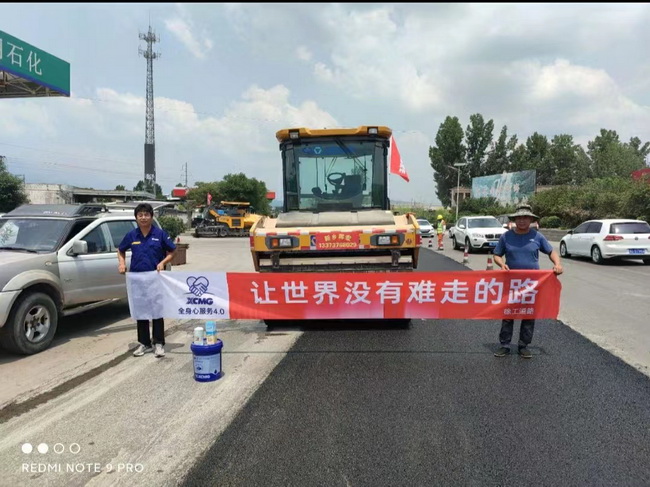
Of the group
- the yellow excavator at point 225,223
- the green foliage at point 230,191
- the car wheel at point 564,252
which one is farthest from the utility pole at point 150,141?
the car wheel at point 564,252

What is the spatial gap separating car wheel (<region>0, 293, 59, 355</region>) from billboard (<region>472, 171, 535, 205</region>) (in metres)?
44.8

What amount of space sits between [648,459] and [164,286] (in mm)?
5130

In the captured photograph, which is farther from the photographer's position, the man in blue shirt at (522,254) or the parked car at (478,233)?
the parked car at (478,233)

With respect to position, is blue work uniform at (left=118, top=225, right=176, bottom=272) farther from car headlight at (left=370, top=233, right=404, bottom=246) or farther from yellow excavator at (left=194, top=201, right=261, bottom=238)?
yellow excavator at (left=194, top=201, right=261, bottom=238)

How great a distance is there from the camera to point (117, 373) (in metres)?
5.17

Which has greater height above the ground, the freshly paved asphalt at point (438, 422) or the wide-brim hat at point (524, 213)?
the wide-brim hat at point (524, 213)

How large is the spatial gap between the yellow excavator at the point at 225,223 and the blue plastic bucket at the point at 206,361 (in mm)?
31153

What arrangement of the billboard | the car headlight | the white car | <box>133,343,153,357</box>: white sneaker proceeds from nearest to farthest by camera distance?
1. <box>133,343,153,357</box>: white sneaker
2. the car headlight
3. the white car
4. the billboard

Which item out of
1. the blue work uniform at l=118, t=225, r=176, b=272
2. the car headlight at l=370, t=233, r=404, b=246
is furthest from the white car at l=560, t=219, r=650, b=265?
the blue work uniform at l=118, t=225, r=176, b=272

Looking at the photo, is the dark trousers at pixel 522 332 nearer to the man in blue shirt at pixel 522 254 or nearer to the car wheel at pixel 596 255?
the man in blue shirt at pixel 522 254

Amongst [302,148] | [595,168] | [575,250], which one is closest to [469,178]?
[595,168]

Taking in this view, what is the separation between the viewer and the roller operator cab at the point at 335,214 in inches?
254

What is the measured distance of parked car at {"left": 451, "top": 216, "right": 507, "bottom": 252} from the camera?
19375 mm

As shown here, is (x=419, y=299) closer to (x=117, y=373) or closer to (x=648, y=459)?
(x=648, y=459)
